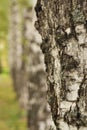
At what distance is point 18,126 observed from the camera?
14.9 meters

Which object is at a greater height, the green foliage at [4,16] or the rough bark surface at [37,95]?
the green foliage at [4,16]

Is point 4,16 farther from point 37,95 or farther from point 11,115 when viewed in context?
point 37,95

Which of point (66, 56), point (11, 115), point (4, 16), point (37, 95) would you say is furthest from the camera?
point (4, 16)

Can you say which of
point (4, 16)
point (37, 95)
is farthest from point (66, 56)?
point (4, 16)

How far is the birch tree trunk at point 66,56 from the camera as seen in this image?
7.33 ft

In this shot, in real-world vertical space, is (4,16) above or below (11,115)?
above

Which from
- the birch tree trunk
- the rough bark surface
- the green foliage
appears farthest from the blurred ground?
the birch tree trunk

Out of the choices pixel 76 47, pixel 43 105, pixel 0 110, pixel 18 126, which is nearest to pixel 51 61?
pixel 76 47

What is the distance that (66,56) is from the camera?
2.29 meters

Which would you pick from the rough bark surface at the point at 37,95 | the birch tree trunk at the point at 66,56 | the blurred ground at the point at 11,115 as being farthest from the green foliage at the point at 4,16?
the birch tree trunk at the point at 66,56

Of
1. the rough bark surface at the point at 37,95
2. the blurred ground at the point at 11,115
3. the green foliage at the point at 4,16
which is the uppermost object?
the green foliage at the point at 4,16

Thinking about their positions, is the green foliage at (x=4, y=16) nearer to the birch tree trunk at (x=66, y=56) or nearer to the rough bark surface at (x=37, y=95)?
the rough bark surface at (x=37, y=95)

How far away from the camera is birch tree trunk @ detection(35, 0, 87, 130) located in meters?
2.23

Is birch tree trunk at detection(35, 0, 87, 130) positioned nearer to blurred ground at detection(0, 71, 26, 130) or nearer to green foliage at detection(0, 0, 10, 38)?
blurred ground at detection(0, 71, 26, 130)
